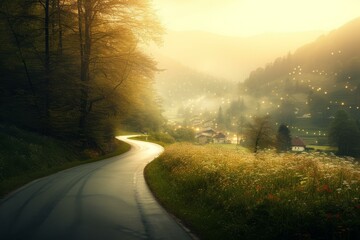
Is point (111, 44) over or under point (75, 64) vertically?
over

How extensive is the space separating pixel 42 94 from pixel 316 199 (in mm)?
23763

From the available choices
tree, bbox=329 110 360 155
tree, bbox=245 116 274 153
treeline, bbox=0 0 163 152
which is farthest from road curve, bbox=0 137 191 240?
tree, bbox=329 110 360 155

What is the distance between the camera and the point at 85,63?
89.5 feet

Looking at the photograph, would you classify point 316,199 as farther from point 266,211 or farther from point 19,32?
point 19,32

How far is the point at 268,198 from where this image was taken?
9.06 m

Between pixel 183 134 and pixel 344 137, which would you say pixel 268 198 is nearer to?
pixel 183 134

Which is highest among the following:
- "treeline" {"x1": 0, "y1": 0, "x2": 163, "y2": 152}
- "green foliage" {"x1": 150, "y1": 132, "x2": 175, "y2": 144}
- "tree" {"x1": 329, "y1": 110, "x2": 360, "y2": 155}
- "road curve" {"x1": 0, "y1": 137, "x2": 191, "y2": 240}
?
"treeline" {"x1": 0, "y1": 0, "x2": 163, "y2": 152}

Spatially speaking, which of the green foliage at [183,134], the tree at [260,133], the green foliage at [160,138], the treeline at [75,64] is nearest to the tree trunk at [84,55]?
the treeline at [75,64]

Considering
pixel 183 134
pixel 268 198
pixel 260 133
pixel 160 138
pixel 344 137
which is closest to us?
pixel 268 198

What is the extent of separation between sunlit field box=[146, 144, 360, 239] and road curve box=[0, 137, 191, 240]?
0.89 meters

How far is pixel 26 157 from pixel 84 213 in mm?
11249

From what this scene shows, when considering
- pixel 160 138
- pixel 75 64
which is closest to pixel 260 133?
pixel 160 138

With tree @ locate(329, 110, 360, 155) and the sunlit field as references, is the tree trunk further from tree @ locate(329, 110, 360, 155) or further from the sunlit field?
tree @ locate(329, 110, 360, 155)

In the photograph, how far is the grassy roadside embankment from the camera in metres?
16.4
